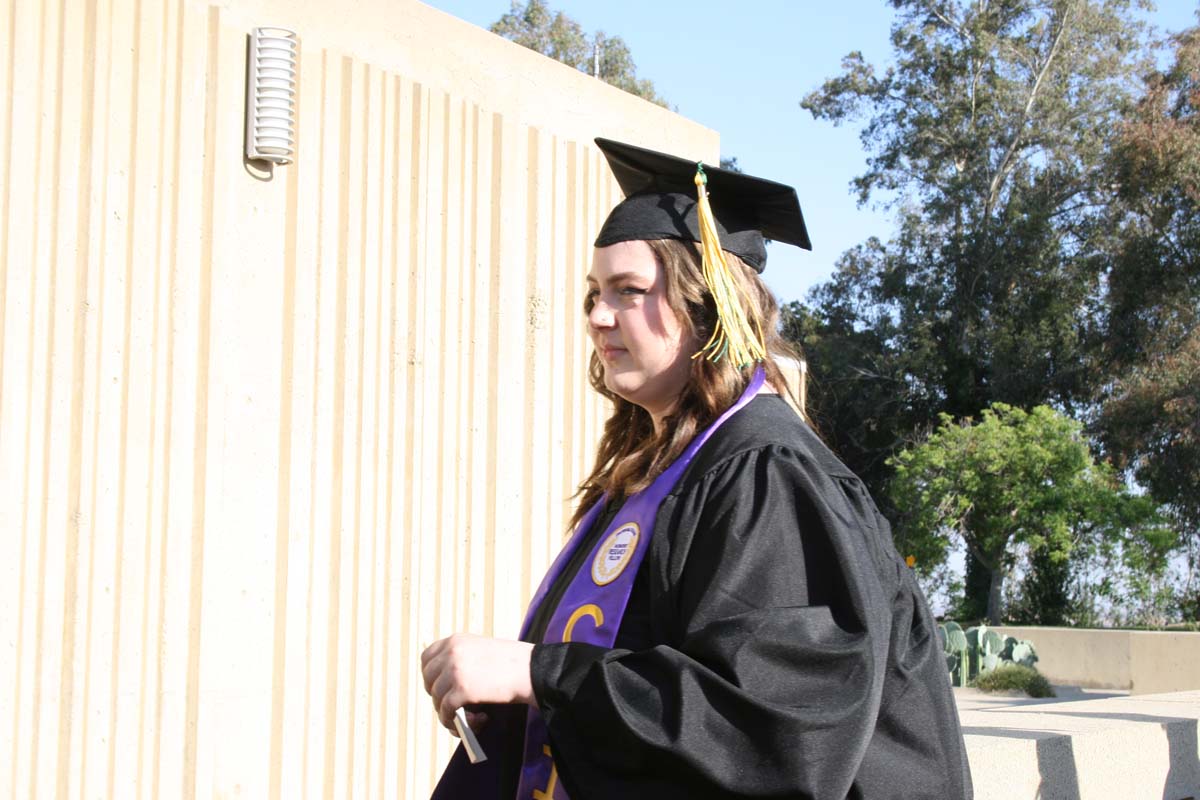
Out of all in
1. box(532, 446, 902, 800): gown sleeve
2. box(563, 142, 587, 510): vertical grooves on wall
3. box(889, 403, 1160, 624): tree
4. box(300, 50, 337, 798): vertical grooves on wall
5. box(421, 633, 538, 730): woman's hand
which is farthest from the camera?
box(889, 403, 1160, 624): tree

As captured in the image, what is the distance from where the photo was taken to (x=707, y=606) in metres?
1.76

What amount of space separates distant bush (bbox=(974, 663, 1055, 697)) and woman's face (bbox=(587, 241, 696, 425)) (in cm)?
1606

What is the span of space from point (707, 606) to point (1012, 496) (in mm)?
28590

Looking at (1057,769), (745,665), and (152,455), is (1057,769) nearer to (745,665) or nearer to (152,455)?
(745,665)

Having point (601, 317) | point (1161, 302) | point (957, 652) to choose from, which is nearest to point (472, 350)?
point (601, 317)

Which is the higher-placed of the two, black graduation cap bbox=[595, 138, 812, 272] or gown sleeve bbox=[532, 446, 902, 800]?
black graduation cap bbox=[595, 138, 812, 272]

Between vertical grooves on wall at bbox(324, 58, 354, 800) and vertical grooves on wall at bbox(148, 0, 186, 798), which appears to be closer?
vertical grooves on wall at bbox(148, 0, 186, 798)

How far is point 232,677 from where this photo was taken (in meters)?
4.50

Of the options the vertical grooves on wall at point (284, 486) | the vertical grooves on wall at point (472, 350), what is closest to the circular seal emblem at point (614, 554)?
the vertical grooves on wall at point (284, 486)

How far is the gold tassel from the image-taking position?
2080mm

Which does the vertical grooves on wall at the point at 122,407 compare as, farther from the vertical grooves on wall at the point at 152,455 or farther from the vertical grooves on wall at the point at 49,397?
the vertical grooves on wall at the point at 49,397

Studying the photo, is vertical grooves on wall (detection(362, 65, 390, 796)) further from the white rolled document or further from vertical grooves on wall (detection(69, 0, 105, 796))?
the white rolled document

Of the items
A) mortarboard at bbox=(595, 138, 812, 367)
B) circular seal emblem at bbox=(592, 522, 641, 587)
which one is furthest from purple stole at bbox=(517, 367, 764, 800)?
mortarboard at bbox=(595, 138, 812, 367)

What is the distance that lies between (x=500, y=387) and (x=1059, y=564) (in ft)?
87.0
